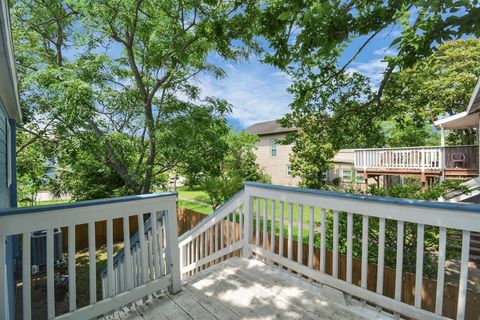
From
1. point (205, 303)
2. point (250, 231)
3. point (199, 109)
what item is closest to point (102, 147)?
point (199, 109)

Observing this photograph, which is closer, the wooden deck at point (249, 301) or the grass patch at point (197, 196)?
the wooden deck at point (249, 301)

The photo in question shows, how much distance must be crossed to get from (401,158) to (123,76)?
11.6 m

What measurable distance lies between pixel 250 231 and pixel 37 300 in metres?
4.71

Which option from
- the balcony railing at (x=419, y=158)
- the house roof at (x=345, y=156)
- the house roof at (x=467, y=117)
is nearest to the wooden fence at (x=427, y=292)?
the house roof at (x=467, y=117)

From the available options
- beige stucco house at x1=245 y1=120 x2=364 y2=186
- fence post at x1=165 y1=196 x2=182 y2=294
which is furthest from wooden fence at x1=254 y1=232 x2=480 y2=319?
beige stucco house at x1=245 y1=120 x2=364 y2=186

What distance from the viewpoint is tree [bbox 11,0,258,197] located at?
5.30 meters

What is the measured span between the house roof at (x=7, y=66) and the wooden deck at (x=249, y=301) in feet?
7.27

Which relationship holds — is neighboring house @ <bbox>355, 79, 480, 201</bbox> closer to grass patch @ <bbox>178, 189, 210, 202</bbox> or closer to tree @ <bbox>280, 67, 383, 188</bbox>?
tree @ <bbox>280, 67, 383, 188</bbox>

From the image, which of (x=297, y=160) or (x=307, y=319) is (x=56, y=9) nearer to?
(x=307, y=319)

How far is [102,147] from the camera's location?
6109mm

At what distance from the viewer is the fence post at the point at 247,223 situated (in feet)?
10.7

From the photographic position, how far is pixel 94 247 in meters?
2.01

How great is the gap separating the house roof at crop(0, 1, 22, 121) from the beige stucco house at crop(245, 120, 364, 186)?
15.0 meters

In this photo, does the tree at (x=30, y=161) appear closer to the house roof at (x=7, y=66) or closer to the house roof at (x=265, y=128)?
the house roof at (x=7, y=66)
